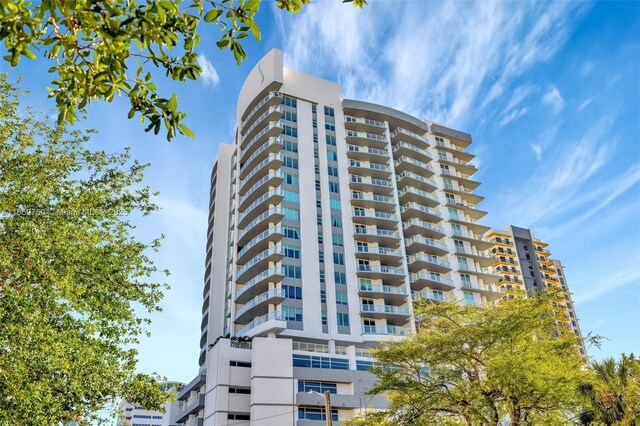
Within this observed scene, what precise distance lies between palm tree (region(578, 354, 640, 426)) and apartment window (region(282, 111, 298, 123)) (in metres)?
57.6

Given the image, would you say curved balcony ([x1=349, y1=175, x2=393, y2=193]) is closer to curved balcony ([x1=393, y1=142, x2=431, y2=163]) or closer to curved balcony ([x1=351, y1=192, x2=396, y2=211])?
curved balcony ([x1=351, y1=192, x2=396, y2=211])

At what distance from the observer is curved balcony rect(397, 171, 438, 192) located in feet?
256

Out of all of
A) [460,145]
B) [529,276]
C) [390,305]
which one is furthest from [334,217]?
[529,276]

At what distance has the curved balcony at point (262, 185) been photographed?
68.4m

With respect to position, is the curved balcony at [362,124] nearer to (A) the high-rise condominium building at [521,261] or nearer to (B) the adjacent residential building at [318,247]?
(B) the adjacent residential building at [318,247]

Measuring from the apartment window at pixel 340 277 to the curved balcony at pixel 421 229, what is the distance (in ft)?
45.6

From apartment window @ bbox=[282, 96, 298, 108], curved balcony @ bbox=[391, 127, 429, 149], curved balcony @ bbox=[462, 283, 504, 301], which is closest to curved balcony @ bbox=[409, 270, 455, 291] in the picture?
curved balcony @ bbox=[462, 283, 504, 301]

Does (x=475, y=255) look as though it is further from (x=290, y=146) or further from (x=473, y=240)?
(x=290, y=146)

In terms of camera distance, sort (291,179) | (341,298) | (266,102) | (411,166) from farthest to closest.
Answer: (411,166) → (266,102) → (291,179) → (341,298)

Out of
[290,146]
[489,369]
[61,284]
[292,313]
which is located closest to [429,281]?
[292,313]

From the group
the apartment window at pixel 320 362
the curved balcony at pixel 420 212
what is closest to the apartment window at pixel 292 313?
the apartment window at pixel 320 362

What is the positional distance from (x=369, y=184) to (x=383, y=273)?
547 inches

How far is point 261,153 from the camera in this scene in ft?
234

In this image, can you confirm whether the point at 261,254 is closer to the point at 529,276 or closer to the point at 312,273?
the point at 312,273
